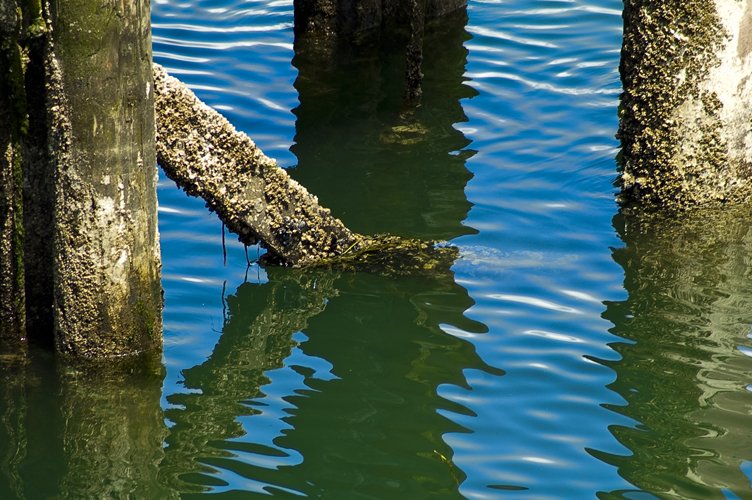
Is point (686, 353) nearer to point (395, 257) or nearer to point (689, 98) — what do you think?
point (689, 98)

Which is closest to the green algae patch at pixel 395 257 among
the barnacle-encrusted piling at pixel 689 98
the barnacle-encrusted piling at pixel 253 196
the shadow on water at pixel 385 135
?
the barnacle-encrusted piling at pixel 253 196

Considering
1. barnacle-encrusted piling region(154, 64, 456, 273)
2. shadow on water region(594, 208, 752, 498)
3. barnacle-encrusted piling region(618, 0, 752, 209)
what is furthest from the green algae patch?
barnacle-encrusted piling region(618, 0, 752, 209)

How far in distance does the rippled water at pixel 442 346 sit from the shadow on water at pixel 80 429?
0.5 inches

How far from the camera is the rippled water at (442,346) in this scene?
5.54 meters

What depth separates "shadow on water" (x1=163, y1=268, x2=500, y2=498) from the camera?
5.52 m

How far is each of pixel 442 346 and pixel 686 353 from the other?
1350 millimetres

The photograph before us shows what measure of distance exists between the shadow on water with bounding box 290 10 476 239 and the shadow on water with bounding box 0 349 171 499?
2.44 metres

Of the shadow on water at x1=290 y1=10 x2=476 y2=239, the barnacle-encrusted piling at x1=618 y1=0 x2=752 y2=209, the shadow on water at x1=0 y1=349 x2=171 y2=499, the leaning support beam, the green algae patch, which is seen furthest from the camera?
the shadow on water at x1=290 y1=10 x2=476 y2=239

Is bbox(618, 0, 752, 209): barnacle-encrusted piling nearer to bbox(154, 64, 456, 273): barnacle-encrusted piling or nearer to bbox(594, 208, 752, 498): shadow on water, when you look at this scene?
bbox(594, 208, 752, 498): shadow on water

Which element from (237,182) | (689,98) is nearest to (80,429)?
(237,182)

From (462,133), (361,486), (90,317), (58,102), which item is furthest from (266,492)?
(462,133)

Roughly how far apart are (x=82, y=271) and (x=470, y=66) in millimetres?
6147

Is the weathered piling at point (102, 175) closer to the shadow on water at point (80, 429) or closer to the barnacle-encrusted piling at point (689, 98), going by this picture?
the shadow on water at point (80, 429)

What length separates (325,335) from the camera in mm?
6844
